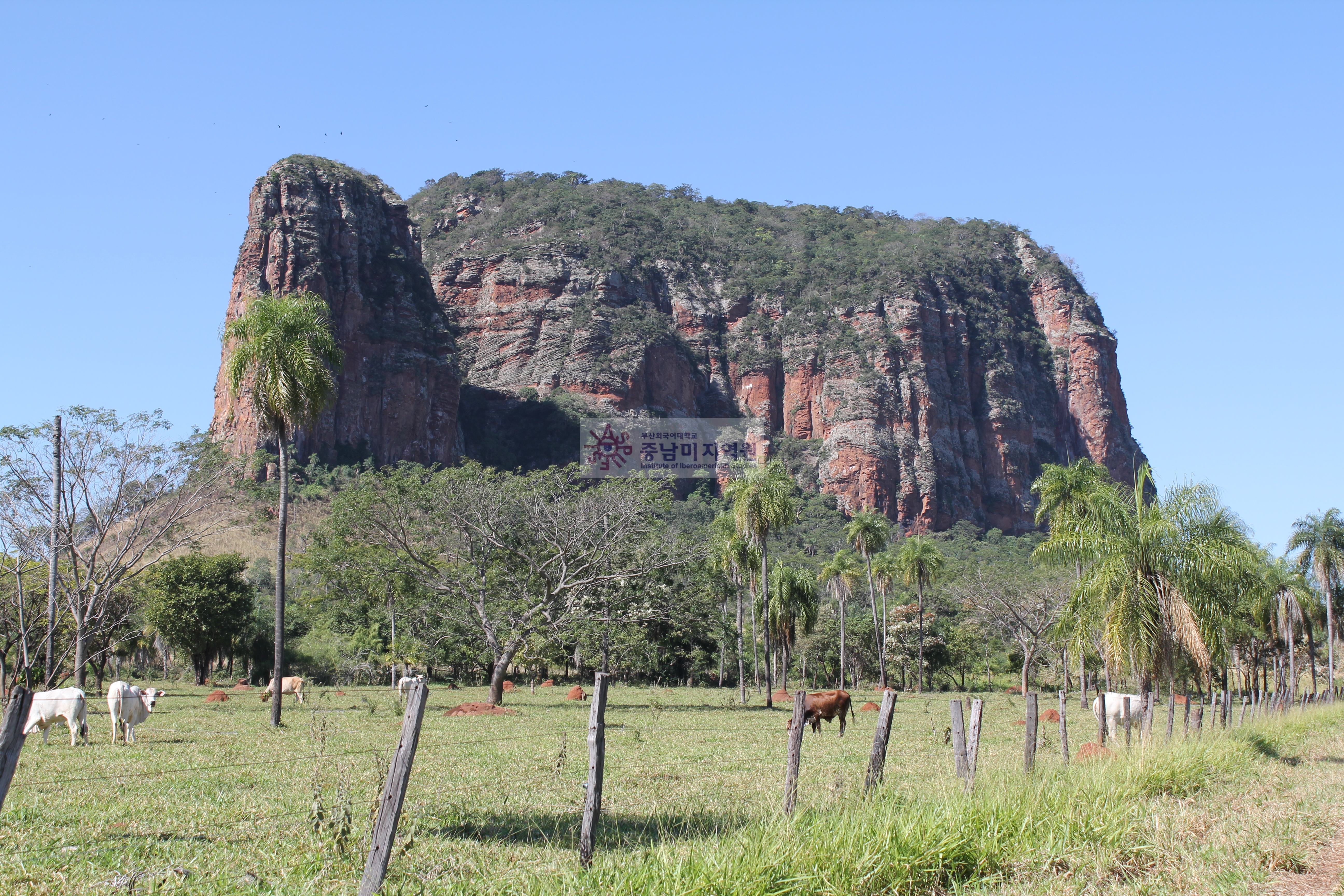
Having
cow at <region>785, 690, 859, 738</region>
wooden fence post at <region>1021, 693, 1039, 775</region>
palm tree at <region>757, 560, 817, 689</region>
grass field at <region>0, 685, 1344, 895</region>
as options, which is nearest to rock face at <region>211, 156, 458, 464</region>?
palm tree at <region>757, 560, 817, 689</region>

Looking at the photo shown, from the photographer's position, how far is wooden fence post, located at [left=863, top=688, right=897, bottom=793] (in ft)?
28.6

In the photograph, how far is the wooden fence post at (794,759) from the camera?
8031 mm

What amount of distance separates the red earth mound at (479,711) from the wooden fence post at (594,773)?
17538 mm

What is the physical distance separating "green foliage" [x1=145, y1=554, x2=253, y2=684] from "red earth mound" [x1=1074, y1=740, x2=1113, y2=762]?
39.3 meters

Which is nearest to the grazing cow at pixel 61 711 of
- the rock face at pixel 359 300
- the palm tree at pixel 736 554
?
the palm tree at pixel 736 554

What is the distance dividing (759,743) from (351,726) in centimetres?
819

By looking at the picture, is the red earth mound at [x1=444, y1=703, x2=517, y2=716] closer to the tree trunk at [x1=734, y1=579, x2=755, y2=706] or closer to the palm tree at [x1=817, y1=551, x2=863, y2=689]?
the tree trunk at [x1=734, y1=579, x2=755, y2=706]

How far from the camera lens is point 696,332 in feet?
561

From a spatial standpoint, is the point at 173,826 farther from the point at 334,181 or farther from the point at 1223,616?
the point at 334,181

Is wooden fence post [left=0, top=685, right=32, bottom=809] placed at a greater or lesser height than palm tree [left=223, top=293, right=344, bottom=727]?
lesser

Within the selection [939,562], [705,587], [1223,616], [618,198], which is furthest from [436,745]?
[618,198]

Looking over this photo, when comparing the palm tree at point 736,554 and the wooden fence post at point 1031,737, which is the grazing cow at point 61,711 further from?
the palm tree at point 736,554

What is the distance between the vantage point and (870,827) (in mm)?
7348

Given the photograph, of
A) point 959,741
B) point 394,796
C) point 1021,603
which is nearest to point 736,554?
point 1021,603
